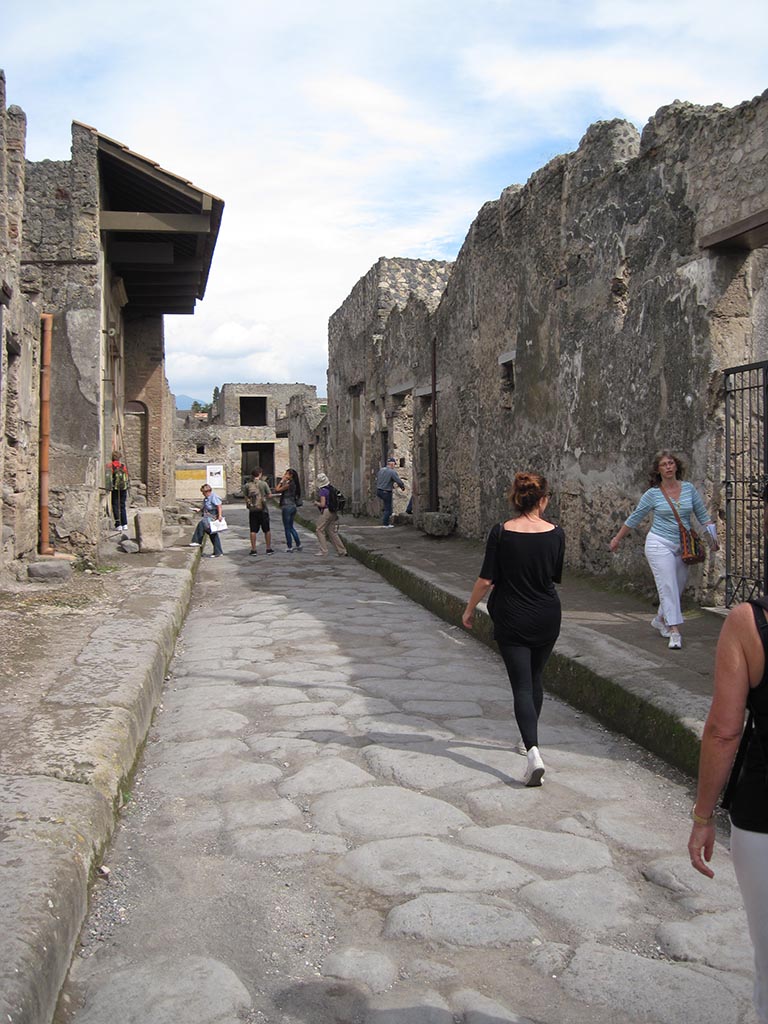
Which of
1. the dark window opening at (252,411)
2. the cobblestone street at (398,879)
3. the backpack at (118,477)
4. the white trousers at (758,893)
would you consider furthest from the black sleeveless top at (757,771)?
the dark window opening at (252,411)

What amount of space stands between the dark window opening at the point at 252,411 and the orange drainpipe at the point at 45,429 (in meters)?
38.4

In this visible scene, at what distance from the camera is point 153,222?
11.3 m

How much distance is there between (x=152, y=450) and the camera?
17.0 meters

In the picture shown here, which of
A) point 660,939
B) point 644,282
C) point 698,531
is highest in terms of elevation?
point 644,282

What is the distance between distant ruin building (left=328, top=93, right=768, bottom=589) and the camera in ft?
22.2

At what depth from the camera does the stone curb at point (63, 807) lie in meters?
2.09

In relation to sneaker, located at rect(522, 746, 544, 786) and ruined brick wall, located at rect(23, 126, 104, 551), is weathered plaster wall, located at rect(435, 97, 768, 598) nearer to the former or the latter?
sneaker, located at rect(522, 746, 544, 786)

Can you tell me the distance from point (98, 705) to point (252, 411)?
147 feet

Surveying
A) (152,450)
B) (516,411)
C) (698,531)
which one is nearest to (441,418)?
(516,411)

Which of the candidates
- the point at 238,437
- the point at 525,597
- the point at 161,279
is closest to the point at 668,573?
the point at 525,597

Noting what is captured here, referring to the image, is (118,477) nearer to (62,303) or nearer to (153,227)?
(153,227)

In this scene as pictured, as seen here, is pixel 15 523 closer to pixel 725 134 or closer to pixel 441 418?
pixel 725 134

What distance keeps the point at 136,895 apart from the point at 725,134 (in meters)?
6.10

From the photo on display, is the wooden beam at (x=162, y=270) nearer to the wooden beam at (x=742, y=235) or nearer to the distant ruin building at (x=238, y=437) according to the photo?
the wooden beam at (x=742, y=235)
